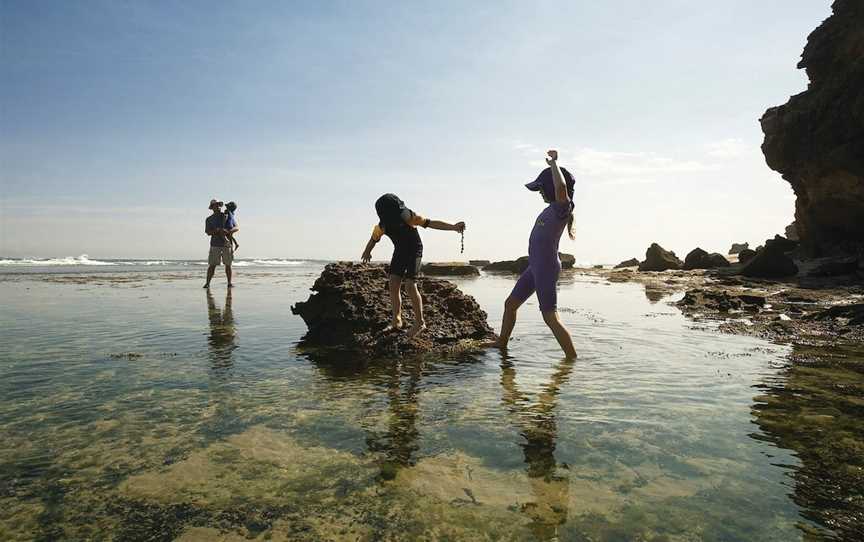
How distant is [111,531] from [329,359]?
396 cm

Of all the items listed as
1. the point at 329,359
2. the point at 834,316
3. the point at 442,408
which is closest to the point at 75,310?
the point at 329,359

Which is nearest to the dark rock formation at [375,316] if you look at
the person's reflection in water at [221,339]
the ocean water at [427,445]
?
the ocean water at [427,445]

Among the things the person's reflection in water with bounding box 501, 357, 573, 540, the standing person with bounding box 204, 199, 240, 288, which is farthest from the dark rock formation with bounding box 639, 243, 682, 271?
the person's reflection in water with bounding box 501, 357, 573, 540

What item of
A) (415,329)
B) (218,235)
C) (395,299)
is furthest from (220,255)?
(415,329)

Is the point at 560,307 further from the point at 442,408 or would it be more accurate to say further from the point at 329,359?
the point at 442,408

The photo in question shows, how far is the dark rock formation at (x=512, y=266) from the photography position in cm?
3979

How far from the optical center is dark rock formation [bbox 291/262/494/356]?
6695 mm

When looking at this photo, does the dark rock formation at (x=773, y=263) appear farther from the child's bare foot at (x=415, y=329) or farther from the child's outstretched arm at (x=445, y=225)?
the child's bare foot at (x=415, y=329)

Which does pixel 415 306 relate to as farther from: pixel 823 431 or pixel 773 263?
pixel 773 263

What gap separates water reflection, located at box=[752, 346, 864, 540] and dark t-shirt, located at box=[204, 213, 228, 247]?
1471 cm

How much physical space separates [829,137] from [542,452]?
26177 mm

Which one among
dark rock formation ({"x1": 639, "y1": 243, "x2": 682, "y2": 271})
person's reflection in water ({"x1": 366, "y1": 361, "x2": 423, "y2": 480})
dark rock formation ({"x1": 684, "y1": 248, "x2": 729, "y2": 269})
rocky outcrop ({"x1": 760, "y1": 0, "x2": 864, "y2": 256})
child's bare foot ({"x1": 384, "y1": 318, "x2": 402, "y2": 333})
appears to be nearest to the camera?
person's reflection in water ({"x1": 366, "y1": 361, "x2": 423, "y2": 480})

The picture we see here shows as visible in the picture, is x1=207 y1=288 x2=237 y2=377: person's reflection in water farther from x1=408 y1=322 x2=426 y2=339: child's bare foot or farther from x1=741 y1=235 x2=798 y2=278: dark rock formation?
x1=741 y1=235 x2=798 y2=278: dark rock formation

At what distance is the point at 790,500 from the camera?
2441 mm
